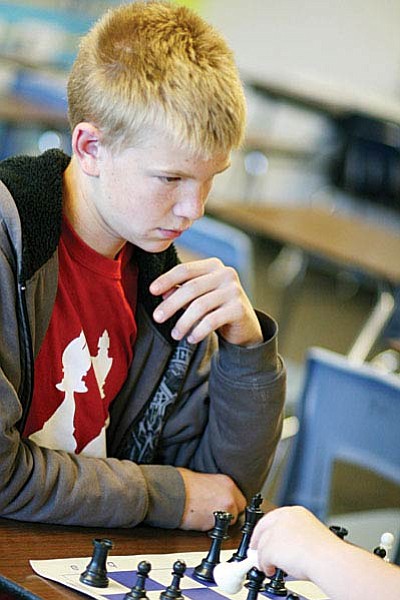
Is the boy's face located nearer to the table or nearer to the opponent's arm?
the opponent's arm

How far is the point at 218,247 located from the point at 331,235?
144 centimetres

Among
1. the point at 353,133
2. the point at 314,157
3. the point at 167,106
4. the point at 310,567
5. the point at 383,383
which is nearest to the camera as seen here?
the point at 310,567

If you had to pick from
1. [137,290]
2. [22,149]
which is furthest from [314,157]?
[137,290]

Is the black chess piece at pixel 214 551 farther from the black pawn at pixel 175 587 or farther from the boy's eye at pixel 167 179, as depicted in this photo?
the boy's eye at pixel 167 179

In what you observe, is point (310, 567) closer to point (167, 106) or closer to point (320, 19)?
point (167, 106)

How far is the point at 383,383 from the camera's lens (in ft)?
9.31

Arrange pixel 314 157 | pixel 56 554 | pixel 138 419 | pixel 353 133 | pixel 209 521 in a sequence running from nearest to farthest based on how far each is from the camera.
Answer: pixel 56 554 → pixel 209 521 → pixel 138 419 → pixel 353 133 → pixel 314 157

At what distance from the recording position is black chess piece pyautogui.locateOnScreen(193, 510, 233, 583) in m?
1.54

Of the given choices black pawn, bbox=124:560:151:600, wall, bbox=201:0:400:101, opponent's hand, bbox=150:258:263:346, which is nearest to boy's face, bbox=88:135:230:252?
opponent's hand, bbox=150:258:263:346

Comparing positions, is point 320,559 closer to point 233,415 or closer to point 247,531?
point 247,531

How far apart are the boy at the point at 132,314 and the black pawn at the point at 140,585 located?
0.79 ft

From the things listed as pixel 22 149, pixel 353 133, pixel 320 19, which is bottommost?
pixel 22 149

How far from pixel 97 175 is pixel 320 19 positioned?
8.21 metres

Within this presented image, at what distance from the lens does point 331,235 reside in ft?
16.3
